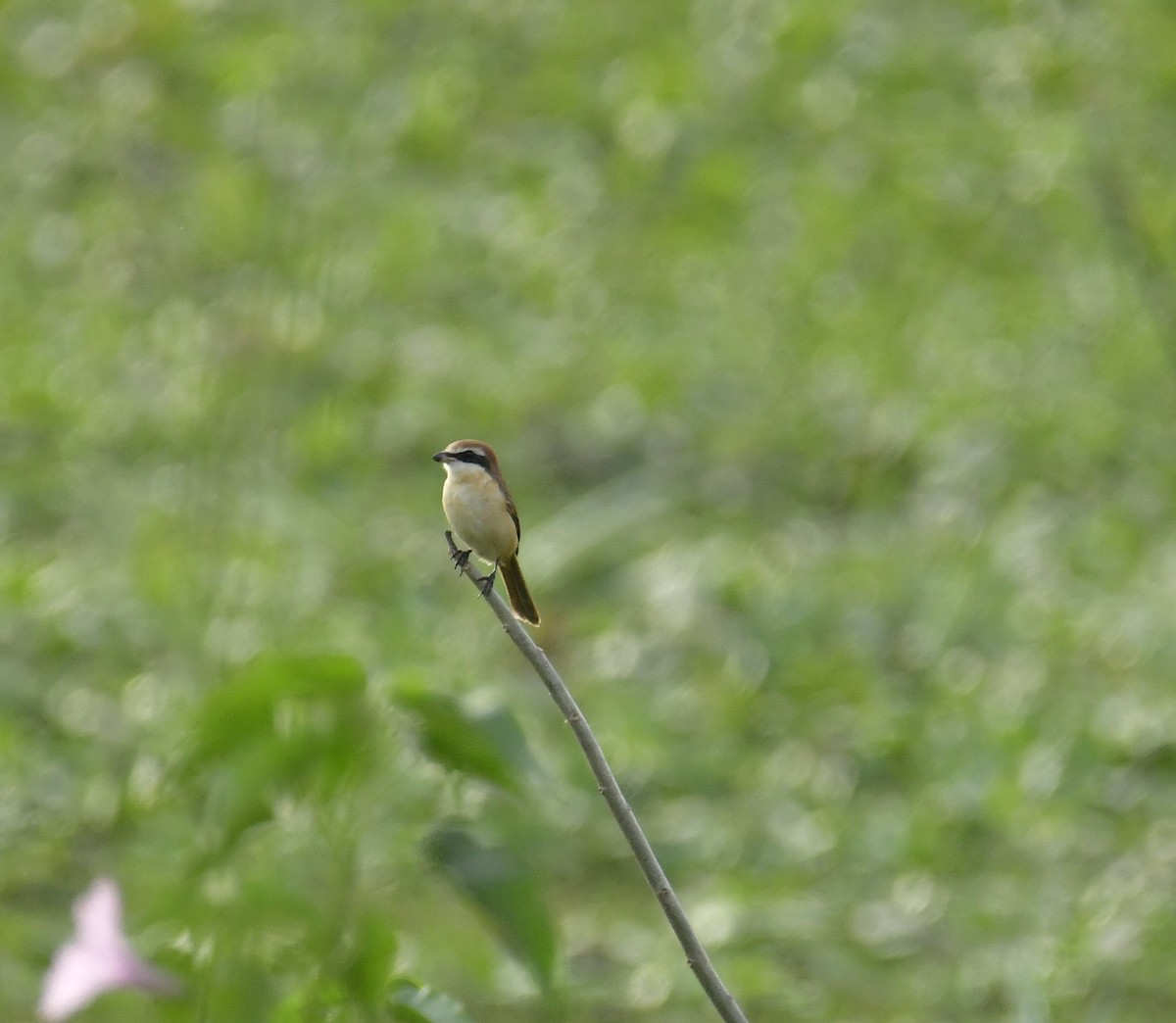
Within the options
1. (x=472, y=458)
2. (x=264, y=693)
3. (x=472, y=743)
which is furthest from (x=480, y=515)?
(x=264, y=693)

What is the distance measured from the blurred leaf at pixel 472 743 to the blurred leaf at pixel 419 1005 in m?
0.18

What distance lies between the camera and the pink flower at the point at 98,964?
64.4 inches

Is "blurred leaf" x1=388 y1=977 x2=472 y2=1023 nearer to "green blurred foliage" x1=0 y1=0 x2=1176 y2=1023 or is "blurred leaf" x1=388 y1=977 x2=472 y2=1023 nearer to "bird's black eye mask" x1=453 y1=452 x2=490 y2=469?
"green blurred foliage" x1=0 y1=0 x2=1176 y2=1023

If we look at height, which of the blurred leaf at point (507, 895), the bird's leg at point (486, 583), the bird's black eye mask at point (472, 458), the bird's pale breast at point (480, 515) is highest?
the bird's black eye mask at point (472, 458)

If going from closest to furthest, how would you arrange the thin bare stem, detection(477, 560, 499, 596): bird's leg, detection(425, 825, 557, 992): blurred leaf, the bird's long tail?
detection(425, 825, 557, 992): blurred leaf, the thin bare stem, detection(477, 560, 499, 596): bird's leg, the bird's long tail

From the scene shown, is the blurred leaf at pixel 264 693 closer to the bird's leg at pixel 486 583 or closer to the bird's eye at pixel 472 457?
the bird's leg at pixel 486 583

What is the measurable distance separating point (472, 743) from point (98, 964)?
519 mm

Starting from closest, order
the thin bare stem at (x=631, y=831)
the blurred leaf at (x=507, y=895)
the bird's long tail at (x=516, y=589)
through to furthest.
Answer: the blurred leaf at (x=507, y=895) → the thin bare stem at (x=631, y=831) → the bird's long tail at (x=516, y=589)

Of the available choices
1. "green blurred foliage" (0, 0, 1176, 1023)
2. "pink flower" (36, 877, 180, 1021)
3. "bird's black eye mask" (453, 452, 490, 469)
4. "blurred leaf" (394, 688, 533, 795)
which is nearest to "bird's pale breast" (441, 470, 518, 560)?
"bird's black eye mask" (453, 452, 490, 469)

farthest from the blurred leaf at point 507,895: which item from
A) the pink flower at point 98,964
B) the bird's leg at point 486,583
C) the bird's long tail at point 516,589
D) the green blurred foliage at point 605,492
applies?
the bird's long tail at point 516,589

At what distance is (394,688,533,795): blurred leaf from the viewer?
1.43 metres

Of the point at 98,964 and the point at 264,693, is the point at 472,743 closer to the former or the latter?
the point at 264,693

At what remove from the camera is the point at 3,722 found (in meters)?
5.21

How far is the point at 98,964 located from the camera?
1707 mm
